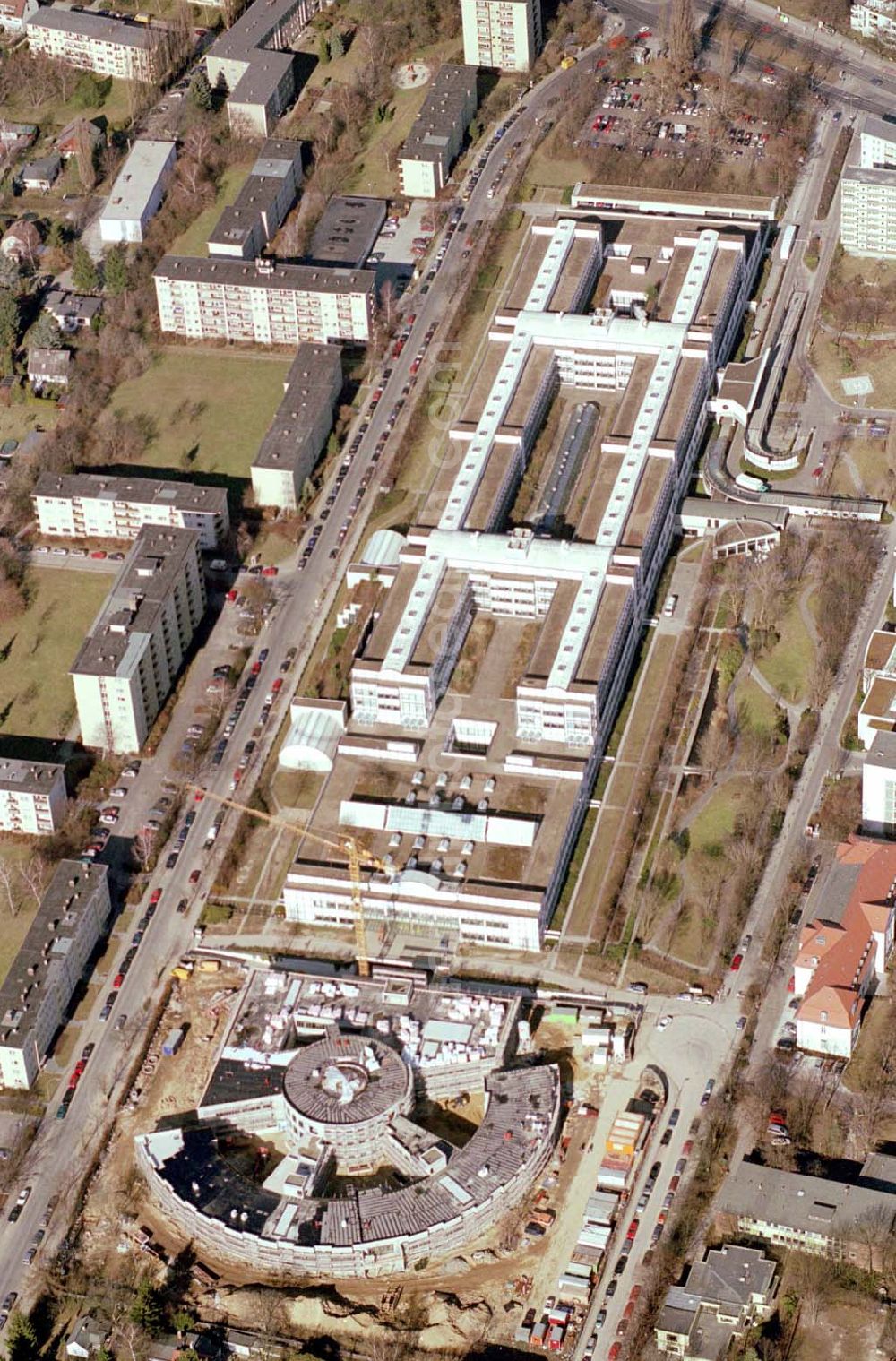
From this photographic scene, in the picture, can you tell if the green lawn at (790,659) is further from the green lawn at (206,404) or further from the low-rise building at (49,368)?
the low-rise building at (49,368)

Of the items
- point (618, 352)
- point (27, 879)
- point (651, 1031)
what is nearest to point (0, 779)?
point (27, 879)

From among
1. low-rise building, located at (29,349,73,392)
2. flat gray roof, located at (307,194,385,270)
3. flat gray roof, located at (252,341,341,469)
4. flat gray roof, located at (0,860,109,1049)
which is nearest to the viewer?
flat gray roof, located at (0,860,109,1049)

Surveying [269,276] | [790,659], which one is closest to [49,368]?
[269,276]

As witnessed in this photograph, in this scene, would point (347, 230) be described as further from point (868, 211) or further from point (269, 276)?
point (868, 211)

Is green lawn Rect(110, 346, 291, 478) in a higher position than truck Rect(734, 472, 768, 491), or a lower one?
lower

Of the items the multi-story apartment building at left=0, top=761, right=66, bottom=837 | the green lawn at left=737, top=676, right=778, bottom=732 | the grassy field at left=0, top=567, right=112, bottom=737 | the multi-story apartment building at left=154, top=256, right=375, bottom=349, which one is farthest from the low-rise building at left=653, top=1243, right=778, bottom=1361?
the multi-story apartment building at left=154, top=256, right=375, bottom=349

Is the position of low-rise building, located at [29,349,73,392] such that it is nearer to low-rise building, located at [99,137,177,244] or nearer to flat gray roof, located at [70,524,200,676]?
low-rise building, located at [99,137,177,244]
